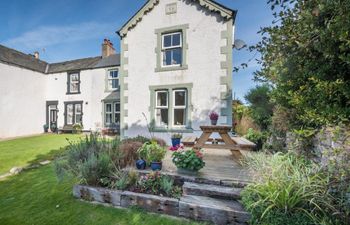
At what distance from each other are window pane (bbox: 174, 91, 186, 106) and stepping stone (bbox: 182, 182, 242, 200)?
4944 mm

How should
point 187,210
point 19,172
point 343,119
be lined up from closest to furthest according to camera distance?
point 343,119
point 187,210
point 19,172

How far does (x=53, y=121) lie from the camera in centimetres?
1551

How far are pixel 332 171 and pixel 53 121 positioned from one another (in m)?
18.4

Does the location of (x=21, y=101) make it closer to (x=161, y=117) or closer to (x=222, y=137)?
(x=161, y=117)

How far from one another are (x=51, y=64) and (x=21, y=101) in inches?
194

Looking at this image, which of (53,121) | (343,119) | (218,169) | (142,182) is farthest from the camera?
(53,121)

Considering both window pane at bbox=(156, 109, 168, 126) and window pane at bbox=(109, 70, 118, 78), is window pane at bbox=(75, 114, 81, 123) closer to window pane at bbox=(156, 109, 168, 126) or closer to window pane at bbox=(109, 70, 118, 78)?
window pane at bbox=(109, 70, 118, 78)

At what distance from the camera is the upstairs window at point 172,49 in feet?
26.1

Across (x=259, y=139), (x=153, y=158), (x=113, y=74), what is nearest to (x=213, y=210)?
(x=153, y=158)

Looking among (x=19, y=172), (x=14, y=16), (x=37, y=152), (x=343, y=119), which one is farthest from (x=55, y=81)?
(x=343, y=119)

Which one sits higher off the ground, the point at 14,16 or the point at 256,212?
the point at 14,16

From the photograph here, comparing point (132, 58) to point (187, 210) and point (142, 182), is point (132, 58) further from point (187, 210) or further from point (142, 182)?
point (187, 210)

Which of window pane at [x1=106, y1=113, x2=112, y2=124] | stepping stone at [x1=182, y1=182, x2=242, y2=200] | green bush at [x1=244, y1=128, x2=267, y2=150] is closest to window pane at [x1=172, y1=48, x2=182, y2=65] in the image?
green bush at [x1=244, y1=128, x2=267, y2=150]

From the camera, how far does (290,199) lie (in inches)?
89.0
